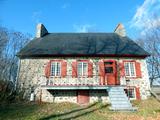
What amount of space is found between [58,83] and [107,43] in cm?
668

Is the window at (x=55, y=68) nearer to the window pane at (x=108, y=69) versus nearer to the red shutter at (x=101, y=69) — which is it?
the red shutter at (x=101, y=69)

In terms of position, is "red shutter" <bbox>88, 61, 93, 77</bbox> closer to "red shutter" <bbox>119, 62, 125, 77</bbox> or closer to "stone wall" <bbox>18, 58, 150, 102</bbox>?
"stone wall" <bbox>18, 58, 150, 102</bbox>

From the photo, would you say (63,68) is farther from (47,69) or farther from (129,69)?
(129,69)

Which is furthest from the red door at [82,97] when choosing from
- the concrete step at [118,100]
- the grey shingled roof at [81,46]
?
the grey shingled roof at [81,46]

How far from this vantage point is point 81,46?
17.6m

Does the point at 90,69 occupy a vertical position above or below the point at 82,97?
above

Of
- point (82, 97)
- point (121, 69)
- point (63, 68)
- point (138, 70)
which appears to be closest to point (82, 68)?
point (63, 68)

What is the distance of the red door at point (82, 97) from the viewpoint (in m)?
15.2

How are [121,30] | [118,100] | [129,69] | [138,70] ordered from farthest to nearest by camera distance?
[121,30]
[129,69]
[138,70]
[118,100]

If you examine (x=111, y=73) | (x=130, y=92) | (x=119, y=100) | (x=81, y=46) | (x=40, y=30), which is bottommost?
(x=119, y=100)

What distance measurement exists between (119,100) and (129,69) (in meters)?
4.55

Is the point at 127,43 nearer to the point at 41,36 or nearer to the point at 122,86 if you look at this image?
the point at 122,86

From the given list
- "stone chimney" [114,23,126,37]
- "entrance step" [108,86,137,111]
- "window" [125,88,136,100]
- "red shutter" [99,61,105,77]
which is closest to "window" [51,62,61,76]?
"red shutter" [99,61,105,77]

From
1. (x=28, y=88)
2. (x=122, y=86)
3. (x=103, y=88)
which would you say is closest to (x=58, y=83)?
(x=28, y=88)
